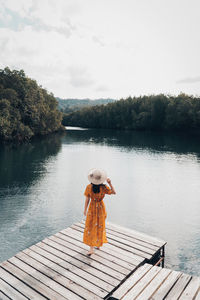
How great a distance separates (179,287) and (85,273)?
2.25 m

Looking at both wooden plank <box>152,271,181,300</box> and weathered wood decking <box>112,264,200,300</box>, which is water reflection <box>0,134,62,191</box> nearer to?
weathered wood decking <box>112,264,200,300</box>

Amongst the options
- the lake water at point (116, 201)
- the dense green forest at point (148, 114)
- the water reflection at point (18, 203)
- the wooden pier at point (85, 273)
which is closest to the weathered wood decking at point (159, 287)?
the wooden pier at point (85, 273)

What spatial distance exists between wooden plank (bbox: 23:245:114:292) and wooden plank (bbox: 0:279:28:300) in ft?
3.51

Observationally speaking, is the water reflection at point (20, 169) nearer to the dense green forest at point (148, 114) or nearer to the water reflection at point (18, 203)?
the water reflection at point (18, 203)

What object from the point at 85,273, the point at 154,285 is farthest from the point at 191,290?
the point at 85,273

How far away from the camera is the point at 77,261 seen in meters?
6.39

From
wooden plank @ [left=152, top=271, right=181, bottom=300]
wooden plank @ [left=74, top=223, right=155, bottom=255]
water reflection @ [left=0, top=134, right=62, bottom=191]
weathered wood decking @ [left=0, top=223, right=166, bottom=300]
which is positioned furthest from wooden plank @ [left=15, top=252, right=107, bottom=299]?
water reflection @ [left=0, top=134, right=62, bottom=191]

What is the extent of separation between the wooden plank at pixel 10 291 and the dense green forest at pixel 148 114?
249ft

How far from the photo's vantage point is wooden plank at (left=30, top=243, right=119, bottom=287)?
5689 millimetres

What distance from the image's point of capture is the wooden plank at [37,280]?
5195 mm

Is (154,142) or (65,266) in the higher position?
(154,142)

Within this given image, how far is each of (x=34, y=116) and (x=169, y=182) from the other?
132ft

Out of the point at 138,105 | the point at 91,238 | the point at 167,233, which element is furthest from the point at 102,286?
the point at 138,105

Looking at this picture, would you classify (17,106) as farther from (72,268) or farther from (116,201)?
(72,268)
